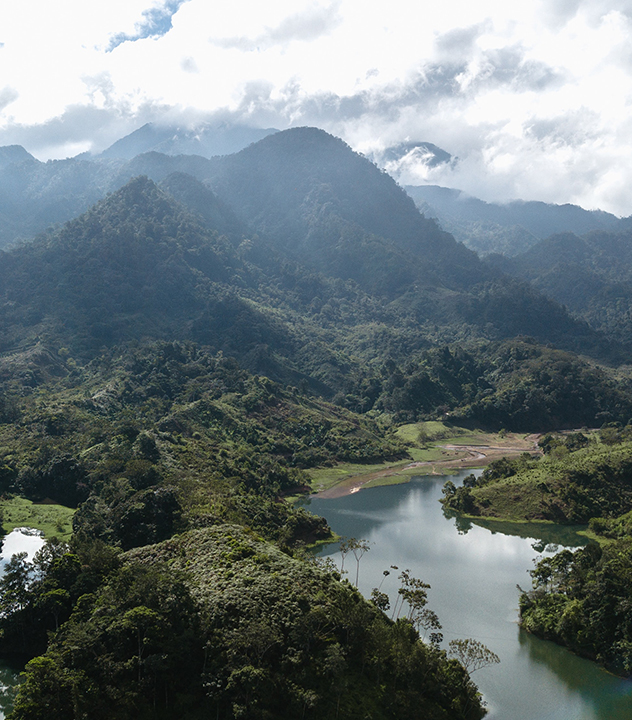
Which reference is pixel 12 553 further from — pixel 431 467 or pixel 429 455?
pixel 429 455

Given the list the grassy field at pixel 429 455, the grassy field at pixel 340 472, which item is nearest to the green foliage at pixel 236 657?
the grassy field at pixel 340 472

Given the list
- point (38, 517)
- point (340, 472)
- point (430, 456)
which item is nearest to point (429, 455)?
point (430, 456)

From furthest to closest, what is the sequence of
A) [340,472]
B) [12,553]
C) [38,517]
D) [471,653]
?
[340,472], [38,517], [12,553], [471,653]

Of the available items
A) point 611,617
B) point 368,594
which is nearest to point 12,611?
point 368,594

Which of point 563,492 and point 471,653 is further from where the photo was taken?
point 563,492

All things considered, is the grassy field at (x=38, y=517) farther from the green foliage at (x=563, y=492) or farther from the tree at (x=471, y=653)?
the green foliage at (x=563, y=492)

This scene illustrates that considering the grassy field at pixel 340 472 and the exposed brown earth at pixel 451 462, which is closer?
the exposed brown earth at pixel 451 462
